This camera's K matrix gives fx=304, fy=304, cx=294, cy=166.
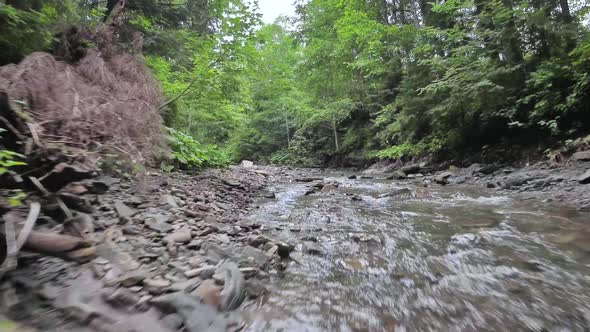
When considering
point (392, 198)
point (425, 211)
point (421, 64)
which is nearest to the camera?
point (425, 211)

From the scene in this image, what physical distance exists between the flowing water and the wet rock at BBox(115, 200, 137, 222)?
1.99 m

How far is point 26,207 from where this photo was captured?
260 cm

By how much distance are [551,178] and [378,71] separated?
9648 mm

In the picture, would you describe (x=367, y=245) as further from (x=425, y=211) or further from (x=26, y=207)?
(x=26, y=207)

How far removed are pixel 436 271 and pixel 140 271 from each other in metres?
3.02

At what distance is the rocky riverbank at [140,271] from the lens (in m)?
2.02

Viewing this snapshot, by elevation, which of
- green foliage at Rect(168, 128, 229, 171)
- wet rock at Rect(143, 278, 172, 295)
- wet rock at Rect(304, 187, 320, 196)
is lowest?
wet rock at Rect(304, 187, 320, 196)

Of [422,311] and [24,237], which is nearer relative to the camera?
[24,237]

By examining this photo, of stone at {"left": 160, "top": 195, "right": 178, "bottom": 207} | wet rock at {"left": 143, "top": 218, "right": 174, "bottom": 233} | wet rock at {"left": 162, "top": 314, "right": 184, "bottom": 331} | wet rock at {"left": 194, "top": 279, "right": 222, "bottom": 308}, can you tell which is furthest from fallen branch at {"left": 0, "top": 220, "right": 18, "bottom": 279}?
stone at {"left": 160, "top": 195, "right": 178, "bottom": 207}

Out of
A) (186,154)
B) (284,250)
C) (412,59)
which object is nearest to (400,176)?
(412,59)

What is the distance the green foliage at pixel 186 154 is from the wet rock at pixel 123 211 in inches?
135

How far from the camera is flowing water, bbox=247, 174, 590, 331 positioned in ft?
8.09

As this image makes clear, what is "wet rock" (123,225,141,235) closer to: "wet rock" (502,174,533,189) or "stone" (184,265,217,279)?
"stone" (184,265,217,279)

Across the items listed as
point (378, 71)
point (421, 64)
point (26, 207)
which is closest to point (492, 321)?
point (26, 207)
